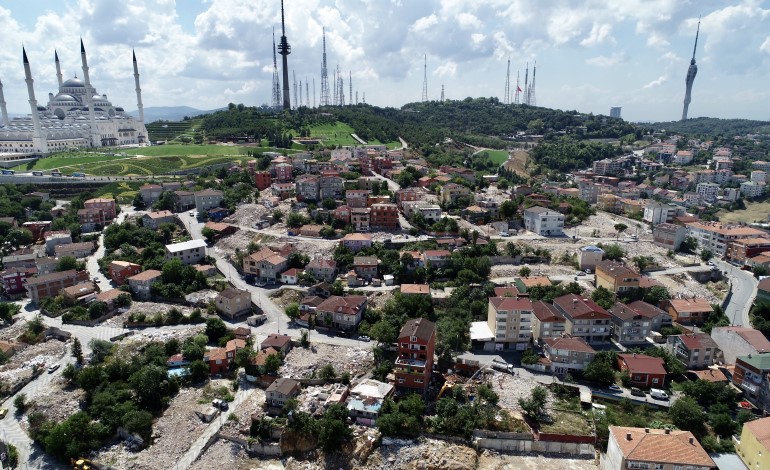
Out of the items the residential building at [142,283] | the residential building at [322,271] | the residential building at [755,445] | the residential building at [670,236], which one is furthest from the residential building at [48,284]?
the residential building at [670,236]

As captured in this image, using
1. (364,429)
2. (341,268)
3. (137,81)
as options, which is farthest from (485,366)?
(137,81)

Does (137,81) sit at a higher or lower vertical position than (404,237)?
higher

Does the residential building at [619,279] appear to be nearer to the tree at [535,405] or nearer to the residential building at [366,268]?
the tree at [535,405]

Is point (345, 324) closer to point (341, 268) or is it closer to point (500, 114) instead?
point (341, 268)

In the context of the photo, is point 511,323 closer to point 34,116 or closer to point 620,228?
point 620,228

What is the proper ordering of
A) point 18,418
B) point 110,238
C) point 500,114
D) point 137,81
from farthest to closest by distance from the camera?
point 500,114, point 137,81, point 110,238, point 18,418
